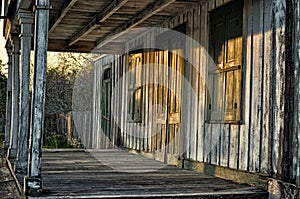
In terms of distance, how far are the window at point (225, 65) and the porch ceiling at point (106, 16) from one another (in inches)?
31.4

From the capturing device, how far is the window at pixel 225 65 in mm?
6055

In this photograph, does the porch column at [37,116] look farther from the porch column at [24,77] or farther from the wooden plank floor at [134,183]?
the porch column at [24,77]

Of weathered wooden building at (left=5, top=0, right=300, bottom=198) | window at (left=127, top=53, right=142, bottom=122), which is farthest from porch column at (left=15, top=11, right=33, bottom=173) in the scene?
window at (left=127, top=53, right=142, bottom=122)

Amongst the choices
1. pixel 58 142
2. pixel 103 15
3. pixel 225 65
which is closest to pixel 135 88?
pixel 103 15

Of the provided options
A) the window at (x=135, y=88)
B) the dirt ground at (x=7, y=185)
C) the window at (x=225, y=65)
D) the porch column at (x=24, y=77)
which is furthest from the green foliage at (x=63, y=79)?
the window at (x=225, y=65)

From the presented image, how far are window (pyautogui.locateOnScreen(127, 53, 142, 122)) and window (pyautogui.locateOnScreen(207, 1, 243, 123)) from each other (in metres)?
3.47

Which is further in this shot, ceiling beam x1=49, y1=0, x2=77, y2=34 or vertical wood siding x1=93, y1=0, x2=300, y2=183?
ceiling beam x1=49, y1=0, x2=77, y2=34

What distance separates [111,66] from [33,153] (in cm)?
823

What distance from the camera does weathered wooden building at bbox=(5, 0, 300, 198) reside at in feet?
16.3

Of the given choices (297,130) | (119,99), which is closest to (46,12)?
(297,130)

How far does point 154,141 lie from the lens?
9.20m

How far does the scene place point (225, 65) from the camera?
20.8ft

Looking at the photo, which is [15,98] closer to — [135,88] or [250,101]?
[135,88]

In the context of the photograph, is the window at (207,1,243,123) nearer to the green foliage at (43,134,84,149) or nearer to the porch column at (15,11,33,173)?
the porch column at (15,11,33,173)
